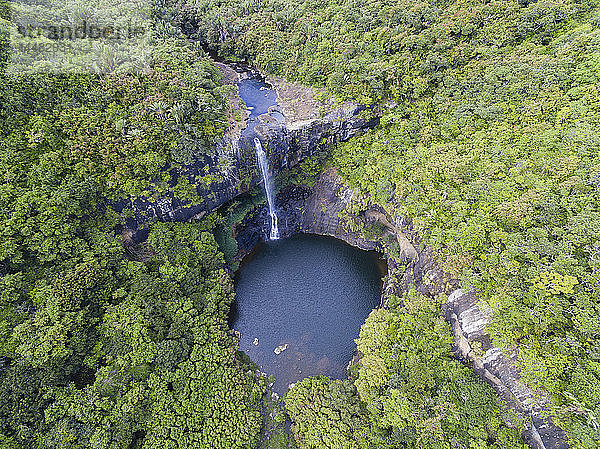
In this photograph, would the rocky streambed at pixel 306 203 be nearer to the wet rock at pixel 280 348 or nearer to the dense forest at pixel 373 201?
the dense forest at pixel 373 201

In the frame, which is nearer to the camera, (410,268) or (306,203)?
(410,268)

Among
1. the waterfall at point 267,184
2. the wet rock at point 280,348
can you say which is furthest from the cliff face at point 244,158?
the wet rock at point 280,348

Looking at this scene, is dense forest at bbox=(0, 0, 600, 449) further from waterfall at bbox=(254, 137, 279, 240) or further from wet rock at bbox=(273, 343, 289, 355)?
waterfall at bbox=(254, 137, 279, 240)

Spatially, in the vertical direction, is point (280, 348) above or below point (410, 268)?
below

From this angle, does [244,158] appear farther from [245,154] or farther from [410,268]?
[410,268]

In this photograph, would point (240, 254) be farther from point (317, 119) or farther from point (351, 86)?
point (351, 86)

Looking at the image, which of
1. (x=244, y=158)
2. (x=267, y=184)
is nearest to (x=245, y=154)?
(x=244, y=158)
